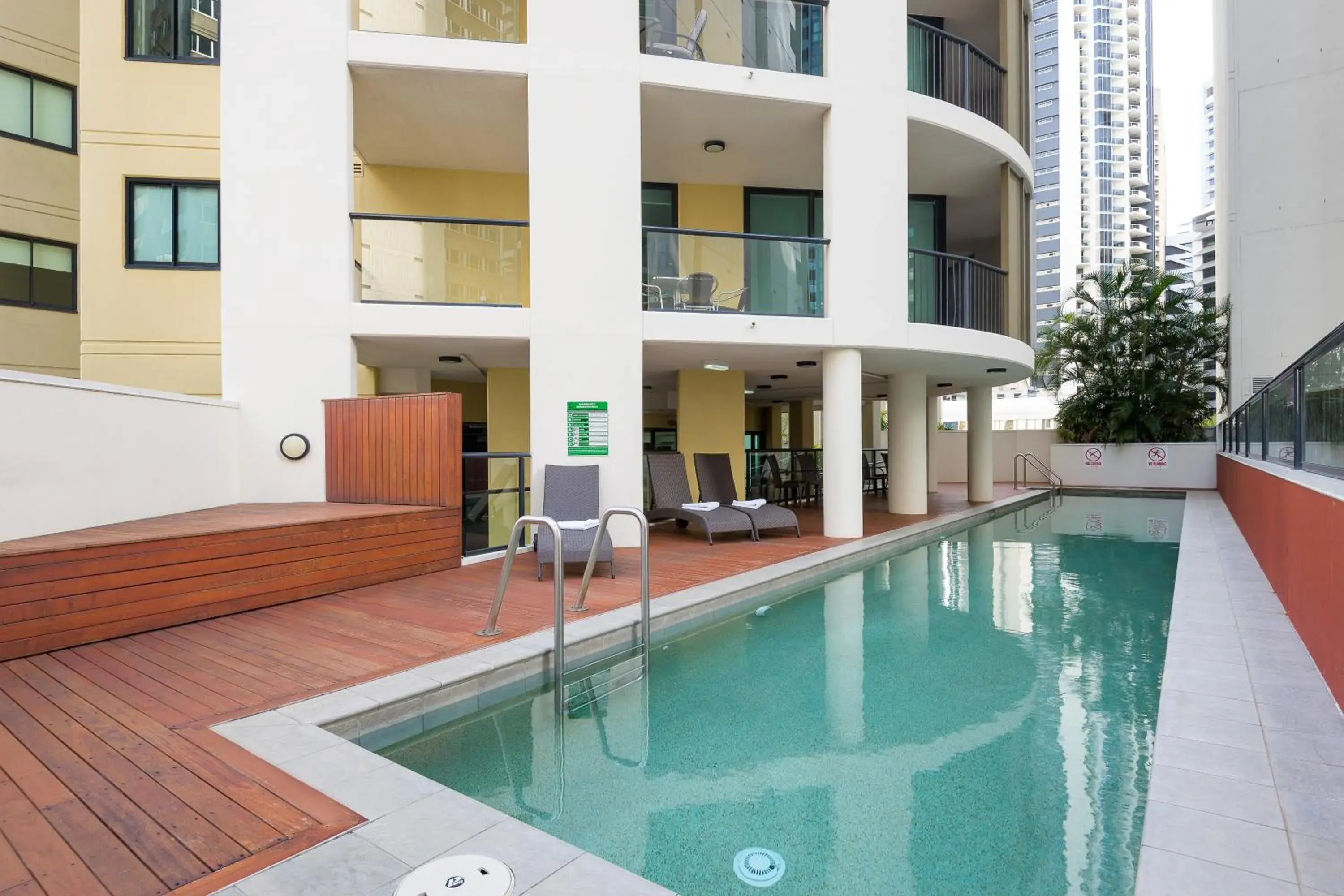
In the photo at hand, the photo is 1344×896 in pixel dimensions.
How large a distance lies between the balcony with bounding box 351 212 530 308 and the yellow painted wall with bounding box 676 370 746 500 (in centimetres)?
416

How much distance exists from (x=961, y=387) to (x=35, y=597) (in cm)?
1688

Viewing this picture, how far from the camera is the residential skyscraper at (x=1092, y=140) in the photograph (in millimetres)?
96500

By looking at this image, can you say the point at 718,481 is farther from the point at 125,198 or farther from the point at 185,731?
the point at 125,198

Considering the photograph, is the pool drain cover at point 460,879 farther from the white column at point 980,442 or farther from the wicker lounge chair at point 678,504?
the white column at point 980,442

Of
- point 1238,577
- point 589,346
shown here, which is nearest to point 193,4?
point 589,346

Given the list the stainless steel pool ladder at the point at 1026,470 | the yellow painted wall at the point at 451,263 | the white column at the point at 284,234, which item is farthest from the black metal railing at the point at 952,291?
the stainless steel pool ladder at the point at 1026,470

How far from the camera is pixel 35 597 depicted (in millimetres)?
4605

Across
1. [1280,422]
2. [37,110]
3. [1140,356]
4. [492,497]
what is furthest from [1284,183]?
[37,110]

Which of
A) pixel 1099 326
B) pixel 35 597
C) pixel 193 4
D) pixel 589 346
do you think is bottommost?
pixel 35 597

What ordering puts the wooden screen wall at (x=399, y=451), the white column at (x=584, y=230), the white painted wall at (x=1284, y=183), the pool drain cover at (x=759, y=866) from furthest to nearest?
1. the white painted wall at (x=1284, y=183)
2. the white column at (x=584, y=230)
3. the wooden screen wall at (x=399, y=451)
4. the pool drain cover at (x=759, y=866)

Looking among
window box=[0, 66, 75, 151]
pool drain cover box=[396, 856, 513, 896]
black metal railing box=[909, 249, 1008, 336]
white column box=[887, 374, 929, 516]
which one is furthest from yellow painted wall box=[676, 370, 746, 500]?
window box=[0, 66, 75, 151]

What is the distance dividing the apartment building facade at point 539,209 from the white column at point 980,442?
337 centimetres

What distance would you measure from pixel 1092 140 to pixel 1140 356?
98.1 metres

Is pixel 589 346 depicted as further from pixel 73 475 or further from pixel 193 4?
pixel 193 4
